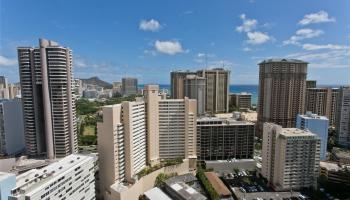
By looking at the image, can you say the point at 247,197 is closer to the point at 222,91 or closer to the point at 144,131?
the point at 144,131

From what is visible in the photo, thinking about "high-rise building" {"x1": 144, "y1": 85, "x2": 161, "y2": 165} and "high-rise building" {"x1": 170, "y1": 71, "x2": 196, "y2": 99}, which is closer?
"high-rise building" {"x1": 144, "y1": 85, "x2": 161, "y2": 165}

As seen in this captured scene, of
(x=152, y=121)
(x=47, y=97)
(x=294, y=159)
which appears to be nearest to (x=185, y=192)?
(x=152, y=121)

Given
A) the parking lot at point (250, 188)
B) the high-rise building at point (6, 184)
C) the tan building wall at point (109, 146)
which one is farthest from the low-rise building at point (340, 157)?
the high-rise building at point (6, 184)

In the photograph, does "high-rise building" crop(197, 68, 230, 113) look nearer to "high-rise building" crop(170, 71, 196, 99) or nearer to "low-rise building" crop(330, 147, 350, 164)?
"high-rise building" crop(170, 71, 196, 99)

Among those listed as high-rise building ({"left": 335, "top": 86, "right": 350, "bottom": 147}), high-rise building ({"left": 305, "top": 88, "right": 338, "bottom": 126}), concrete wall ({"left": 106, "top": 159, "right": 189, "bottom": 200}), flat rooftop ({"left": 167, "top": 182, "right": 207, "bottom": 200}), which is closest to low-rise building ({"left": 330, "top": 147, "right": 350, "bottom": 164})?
high-rise building ({"left": 335, "top": 86, "right": 350, "bottom": 147})

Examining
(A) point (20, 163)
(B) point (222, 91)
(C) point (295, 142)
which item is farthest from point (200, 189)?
(B) point (222, 91)

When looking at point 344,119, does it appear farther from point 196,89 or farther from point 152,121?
point 152,121
